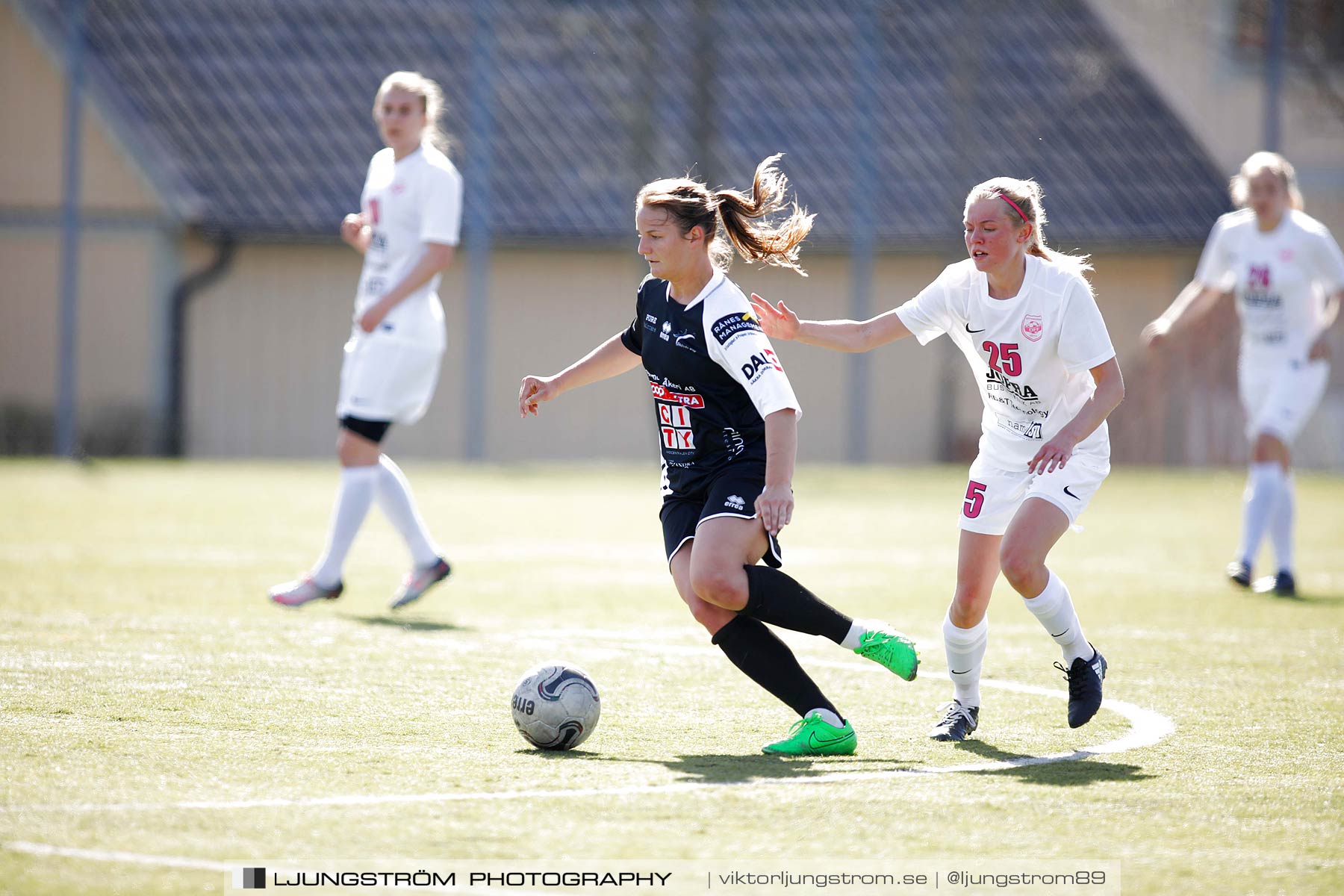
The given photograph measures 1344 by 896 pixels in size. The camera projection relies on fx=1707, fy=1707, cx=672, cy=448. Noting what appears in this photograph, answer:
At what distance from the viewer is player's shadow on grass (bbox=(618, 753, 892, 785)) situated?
14.6ft

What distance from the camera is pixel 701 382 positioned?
5.25 meters

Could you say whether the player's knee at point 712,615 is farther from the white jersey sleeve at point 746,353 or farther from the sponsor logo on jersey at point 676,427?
the white jersey sleeve at point 746,353

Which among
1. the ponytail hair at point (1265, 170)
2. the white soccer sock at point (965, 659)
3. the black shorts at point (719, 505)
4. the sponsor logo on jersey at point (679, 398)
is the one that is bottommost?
the white soccer sock at point (965, 659)

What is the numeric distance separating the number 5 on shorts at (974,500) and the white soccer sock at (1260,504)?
4.66 meters

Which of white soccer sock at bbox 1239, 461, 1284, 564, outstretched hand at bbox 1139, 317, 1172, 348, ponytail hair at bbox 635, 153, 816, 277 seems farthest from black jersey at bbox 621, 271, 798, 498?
white soccer sock at bbox 1239, 461, 1284, 564

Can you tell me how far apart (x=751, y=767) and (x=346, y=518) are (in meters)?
3.98

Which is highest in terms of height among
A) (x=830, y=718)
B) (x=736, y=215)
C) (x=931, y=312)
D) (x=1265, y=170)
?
(x=1265, y=170)

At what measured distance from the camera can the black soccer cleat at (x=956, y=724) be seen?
518 centimetres

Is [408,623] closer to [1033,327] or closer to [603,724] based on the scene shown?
[603,724]

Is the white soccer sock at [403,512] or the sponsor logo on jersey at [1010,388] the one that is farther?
the white soccer sock at [403,512]

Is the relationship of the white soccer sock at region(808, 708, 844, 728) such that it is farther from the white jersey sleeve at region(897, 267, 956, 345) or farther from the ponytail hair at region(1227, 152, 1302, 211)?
the ponytail hair at region(1227, 152, 1302, 211)

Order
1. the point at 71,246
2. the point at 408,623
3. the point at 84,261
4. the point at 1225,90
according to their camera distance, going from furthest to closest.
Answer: the point at 1225,90 < the point at 84,261 < the point at 71,246 < the point at 408,623

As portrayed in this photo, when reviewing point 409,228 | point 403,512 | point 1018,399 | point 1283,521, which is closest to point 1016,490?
point 1018,399

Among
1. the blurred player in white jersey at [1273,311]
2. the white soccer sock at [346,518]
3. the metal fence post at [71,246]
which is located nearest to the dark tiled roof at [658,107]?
the metal fence post at [71,246]
